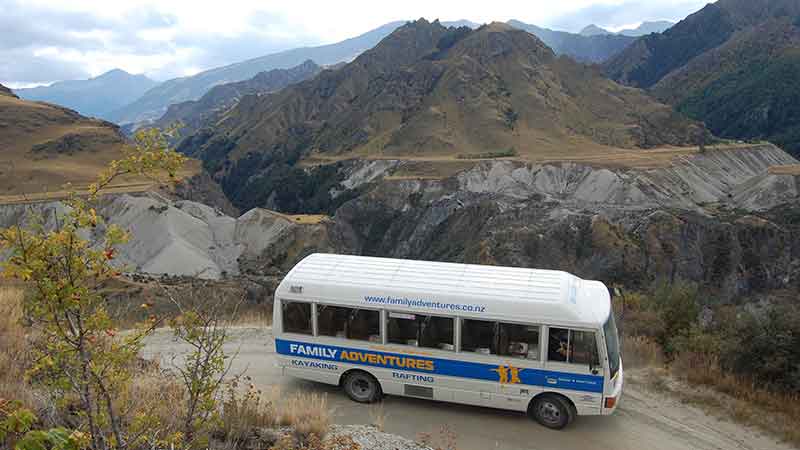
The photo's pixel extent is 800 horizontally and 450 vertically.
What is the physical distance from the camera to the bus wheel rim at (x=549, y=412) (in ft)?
30.7

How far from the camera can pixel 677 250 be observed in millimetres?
34344

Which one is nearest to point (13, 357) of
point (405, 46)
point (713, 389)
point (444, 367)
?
point (444, 367)

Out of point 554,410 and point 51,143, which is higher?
point 51,143

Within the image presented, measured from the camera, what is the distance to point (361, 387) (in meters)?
10.4

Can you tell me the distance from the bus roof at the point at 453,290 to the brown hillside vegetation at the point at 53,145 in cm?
4833

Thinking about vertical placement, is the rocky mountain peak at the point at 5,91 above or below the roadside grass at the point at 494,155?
above

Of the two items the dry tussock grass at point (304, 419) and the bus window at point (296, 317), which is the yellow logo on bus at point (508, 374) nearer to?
the dry tussock grass at point (304, 419)

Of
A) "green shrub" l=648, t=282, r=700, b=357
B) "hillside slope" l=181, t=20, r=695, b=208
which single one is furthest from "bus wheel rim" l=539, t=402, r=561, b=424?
"hillside slope" l=181, t=20, r=695, b=208

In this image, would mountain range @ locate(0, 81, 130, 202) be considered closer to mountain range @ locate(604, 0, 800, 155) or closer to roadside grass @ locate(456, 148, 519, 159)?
roadside grass @ locate(456, 148, 519, 159)

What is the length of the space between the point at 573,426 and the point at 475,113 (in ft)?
252

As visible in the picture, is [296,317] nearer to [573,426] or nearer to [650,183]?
[573,426]

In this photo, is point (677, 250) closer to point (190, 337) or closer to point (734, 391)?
point (734, 391)

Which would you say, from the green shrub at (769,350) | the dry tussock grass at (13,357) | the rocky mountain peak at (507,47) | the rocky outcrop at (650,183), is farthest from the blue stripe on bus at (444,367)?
the rocky mountain peak at (507,47)

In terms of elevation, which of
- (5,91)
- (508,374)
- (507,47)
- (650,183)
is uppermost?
(507,47)
